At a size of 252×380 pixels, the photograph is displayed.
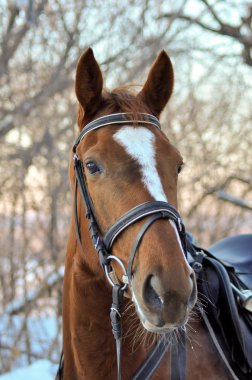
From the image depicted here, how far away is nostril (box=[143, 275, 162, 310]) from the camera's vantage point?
143 centimetres

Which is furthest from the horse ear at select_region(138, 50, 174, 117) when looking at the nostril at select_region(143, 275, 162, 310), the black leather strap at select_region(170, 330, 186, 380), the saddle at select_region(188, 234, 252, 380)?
the black leather strap at select_region(170, 330, 186, 380)

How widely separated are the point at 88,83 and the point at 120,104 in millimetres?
183

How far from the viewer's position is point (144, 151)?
1.70m

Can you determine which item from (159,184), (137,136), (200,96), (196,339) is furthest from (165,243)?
(200,96)

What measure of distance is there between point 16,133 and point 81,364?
499 centimetres

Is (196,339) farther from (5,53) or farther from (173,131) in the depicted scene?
(173,131)

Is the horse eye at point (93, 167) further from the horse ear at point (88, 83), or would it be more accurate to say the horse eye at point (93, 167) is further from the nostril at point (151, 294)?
the nostril at point (151, 294)

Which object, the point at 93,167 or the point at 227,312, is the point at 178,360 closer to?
the point at 227,312

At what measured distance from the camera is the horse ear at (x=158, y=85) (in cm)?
208

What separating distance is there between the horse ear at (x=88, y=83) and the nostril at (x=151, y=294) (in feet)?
2.97

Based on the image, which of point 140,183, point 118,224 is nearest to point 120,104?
point 140,183

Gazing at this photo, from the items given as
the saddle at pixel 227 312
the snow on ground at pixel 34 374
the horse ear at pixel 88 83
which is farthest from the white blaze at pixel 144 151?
the snow on ground at pixel 34 374

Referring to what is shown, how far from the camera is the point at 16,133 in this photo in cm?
639

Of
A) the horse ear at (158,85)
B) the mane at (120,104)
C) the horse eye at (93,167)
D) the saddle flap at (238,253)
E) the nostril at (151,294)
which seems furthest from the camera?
the saddle flap at (238,253)
